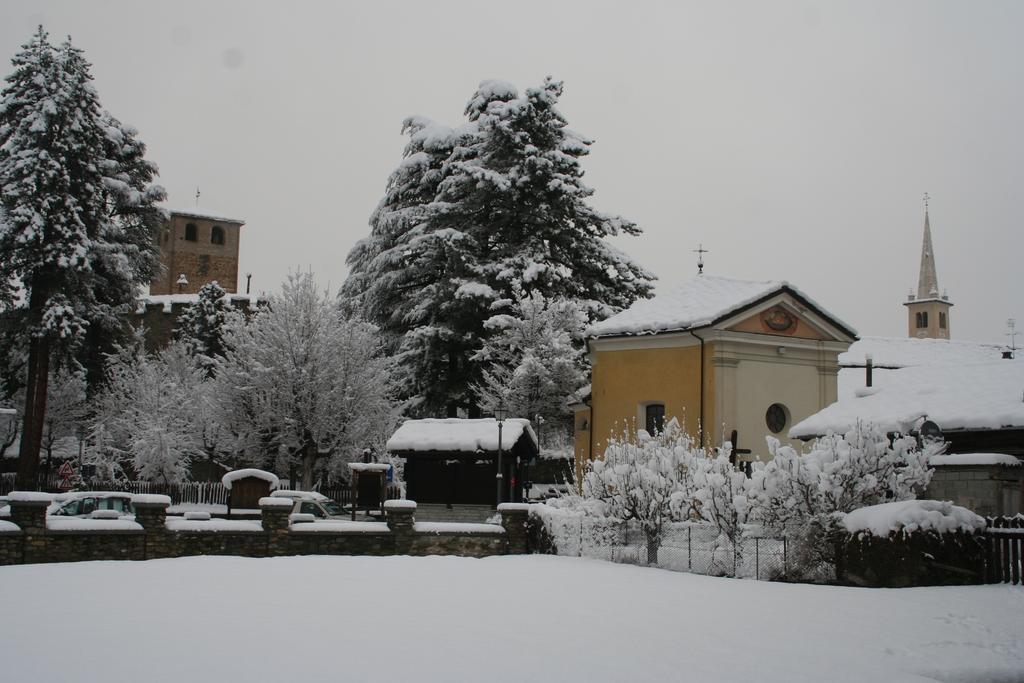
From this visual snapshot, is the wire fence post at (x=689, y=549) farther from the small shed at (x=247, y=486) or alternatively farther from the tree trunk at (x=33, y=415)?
the tree trunk at (x=33, y=415)

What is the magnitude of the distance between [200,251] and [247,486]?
77.2m

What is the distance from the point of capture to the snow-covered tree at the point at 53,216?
34.2 metres

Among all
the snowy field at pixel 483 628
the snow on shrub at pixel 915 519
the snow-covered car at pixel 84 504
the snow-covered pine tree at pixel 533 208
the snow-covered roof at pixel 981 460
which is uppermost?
the snow-covered pine tree at pixel 533 208

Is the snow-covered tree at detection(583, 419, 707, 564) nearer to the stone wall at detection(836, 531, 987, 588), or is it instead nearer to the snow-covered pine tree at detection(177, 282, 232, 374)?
the stone wall at detection(836, 531, 987, 588)

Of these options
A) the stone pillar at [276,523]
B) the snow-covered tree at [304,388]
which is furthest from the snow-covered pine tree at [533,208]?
the stone pillar at [276,523]

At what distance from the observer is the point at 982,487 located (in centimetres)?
1906

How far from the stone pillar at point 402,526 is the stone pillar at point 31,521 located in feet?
20.6

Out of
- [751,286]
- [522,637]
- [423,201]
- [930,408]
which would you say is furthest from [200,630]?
[423,201]

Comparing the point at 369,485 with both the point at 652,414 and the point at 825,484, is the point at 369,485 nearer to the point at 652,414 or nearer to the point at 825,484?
the point at 652,414

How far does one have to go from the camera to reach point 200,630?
34.5ft

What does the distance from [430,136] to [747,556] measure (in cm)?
3051

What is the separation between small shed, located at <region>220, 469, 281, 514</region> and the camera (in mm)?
28219

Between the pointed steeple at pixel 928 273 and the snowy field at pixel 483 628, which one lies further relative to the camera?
the pointed steeple at pixel 928 273

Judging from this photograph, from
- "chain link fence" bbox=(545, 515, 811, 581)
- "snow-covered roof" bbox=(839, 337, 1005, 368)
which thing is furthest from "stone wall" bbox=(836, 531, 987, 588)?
"snow-covered roof" bbox=(839, 337, 1005, 368)
